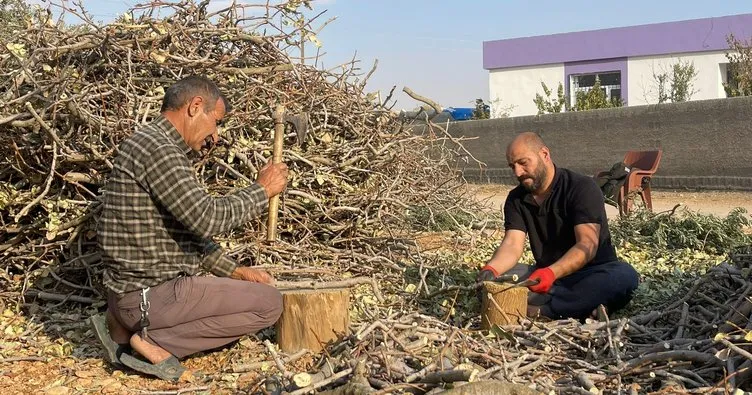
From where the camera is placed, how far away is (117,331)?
3.91 m

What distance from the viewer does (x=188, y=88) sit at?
3723 millimetres

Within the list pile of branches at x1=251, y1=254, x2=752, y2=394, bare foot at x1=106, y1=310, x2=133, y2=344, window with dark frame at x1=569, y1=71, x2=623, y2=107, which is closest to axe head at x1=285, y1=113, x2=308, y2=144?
pile of branches at x1=251, y1=254, x2=752, y2=394

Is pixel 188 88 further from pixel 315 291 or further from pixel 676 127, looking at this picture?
pixel 676 127

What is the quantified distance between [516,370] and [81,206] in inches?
118

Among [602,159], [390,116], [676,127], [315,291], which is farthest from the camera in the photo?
[602,159]

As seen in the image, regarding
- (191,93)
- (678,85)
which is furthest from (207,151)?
(678,85)

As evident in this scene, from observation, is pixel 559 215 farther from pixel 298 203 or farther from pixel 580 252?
pixel 298 203

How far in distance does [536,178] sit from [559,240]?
39cm

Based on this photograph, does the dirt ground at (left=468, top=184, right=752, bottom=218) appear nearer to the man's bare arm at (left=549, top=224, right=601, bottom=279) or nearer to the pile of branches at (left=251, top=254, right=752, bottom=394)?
the man's bare arm at (left=549, top=224, right=601, bottom=279)

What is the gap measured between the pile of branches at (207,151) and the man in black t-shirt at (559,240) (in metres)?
1.12

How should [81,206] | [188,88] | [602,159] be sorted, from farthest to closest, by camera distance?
[602,159]
[81,206]
[188,88]

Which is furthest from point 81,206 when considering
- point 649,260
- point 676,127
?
point 676,127

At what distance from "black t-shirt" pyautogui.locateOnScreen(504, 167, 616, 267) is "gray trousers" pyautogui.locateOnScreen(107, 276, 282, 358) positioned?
5.09 ft

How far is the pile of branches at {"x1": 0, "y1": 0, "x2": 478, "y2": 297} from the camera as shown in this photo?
497cm
